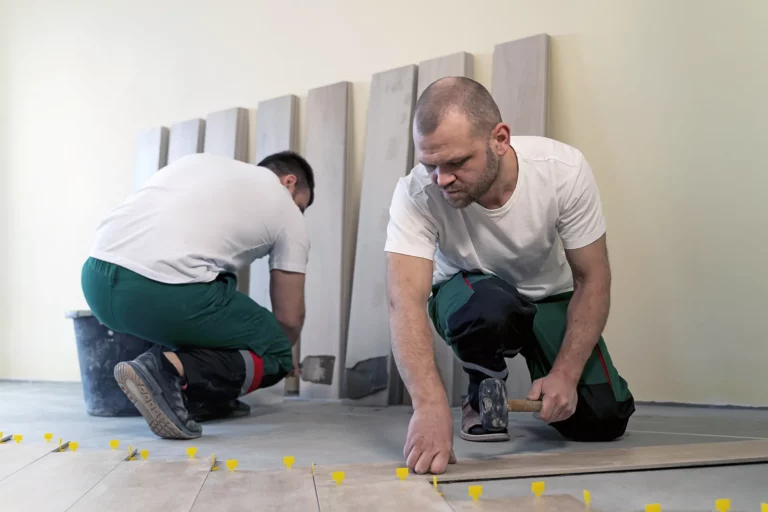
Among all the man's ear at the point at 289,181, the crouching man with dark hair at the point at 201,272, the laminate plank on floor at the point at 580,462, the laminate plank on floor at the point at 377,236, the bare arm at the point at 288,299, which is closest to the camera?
the laminate plank on floor at the point at 580,462

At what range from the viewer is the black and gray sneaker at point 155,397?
1942mm

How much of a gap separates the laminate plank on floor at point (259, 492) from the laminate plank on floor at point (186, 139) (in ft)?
8.69

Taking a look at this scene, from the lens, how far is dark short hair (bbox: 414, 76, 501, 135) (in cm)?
163

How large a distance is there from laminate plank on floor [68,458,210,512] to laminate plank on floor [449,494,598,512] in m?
0.49

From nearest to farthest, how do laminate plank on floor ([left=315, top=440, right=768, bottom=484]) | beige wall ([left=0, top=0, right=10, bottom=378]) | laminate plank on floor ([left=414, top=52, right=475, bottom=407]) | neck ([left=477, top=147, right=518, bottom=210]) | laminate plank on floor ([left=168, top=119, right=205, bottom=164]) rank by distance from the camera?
laminate plank on floor ([left=315, top=440, right=768, bottom=484]) → neck ([left=477, top=147, right=518, bottom=210]) → laminate plank on floor ([left=414, top=52, right=475, bottom=407]) → laminate plank on floor ([left=168, top=119, right=205, bottom=164]) → beige wall ([left=0, top=0, right=10, bottom=378])

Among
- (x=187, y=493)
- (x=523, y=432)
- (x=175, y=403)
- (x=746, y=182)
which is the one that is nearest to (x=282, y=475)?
(x=187, y=493)

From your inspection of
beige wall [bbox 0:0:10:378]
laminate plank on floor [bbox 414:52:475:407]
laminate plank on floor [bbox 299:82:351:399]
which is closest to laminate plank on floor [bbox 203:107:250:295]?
laminate plank on floor [bbox 299:82:351:399]

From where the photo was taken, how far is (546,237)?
193cm

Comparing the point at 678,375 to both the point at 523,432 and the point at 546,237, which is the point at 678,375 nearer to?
the point at 523,432

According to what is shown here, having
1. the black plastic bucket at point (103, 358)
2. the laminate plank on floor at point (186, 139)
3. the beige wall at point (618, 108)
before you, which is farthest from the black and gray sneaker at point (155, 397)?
the laminate plank on floor at point (186, 139)

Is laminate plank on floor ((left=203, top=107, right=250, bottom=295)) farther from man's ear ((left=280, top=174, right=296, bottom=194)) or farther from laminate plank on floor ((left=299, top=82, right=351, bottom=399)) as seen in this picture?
man's ear ((left=280, top=174, right=296, bottom=194))

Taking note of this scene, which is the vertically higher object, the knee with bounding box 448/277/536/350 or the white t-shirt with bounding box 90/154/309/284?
the white t-shirt with bounding box 90/154/309/284

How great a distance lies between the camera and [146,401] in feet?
6.42

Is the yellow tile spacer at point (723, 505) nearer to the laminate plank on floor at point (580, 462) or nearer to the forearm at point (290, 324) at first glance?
the laminate plank on floor at point (580, 462)
